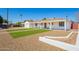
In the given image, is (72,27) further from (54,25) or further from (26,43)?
(26,43)

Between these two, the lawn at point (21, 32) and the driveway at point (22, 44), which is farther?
the lawn at point (21, 32)

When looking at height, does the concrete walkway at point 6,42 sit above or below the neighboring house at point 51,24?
below

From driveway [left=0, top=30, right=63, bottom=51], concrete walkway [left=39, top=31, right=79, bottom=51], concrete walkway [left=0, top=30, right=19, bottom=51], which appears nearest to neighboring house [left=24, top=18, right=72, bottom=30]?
driveway [left=0, top=30, right=63, bottom=51]

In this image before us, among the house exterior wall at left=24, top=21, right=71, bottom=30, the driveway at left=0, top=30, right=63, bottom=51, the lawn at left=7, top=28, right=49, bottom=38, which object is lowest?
the driveway at left=0, top=30, right=63, bottom=51

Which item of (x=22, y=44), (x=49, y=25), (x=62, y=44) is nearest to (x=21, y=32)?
(x=22, y=44)

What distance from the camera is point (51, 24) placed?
8266 mm

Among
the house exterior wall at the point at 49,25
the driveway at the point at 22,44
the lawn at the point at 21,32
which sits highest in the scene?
the house exterior wall at the point at 49,25

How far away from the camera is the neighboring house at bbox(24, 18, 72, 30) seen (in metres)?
8.11

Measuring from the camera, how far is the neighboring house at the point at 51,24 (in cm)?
811

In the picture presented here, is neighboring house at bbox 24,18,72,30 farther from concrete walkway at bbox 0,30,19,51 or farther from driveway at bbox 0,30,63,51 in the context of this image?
concrete walkway at bbox 0,30,19,51

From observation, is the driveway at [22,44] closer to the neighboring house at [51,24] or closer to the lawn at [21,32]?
the lawn at [21,32]

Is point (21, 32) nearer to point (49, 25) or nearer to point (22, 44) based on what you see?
point (22, 44)

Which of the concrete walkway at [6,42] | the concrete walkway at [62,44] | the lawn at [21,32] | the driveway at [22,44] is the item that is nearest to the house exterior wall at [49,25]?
the lawn at [21,32]
